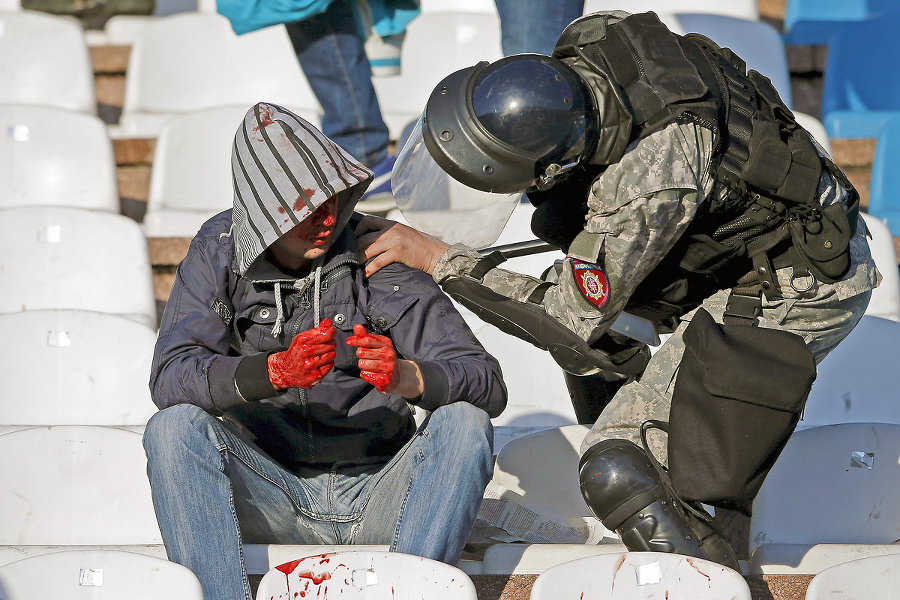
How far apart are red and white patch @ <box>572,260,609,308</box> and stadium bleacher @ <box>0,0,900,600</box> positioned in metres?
0.47

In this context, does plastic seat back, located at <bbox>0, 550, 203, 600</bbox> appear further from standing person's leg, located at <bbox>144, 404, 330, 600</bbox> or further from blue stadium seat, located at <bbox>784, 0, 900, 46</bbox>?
blue stadium seat, located at <bbox>784, 0, 900, 46</bbox>

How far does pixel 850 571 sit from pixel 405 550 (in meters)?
0.78

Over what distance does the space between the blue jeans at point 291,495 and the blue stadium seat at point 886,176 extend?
2.91m

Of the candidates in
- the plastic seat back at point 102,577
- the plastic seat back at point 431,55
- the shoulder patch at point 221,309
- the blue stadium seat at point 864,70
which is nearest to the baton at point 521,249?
the shoulder patch at point 221,309

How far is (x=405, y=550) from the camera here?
5.94 ft

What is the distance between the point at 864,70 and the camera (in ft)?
15.1

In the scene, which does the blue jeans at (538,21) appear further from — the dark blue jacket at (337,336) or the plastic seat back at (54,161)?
the plastic seat back at (54,161)

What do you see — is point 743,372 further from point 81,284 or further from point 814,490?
point 81,284

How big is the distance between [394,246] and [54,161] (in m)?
2.08

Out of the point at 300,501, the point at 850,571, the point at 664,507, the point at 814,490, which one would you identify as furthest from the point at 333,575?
the point at 814,490

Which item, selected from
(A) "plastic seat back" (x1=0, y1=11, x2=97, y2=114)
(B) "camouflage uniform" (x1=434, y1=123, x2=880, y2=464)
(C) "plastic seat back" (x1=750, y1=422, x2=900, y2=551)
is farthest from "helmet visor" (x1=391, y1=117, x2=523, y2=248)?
(A) "plastic seat back" (x1=0, y1=11, x2=97, y2=114)

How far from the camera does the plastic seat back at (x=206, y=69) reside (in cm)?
425

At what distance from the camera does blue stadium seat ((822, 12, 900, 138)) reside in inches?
179

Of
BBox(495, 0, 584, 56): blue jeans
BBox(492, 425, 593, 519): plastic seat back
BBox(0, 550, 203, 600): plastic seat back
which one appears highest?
BBox(495, 0, 584, 56): blue jeans
